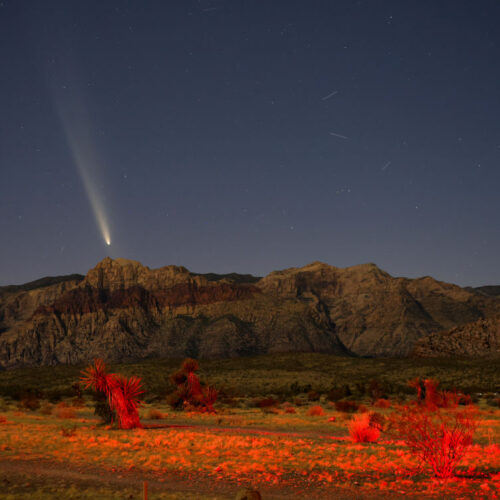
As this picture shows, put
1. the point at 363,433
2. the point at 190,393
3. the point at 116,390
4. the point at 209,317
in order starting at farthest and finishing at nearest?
1. the point at 209,317
2. the point at 190,393
3. the point at 116,390
4. the point at 363,433

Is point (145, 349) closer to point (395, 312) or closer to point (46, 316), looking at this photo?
point (46, 316)

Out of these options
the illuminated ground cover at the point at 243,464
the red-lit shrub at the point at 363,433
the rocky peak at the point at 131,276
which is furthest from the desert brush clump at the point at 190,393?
the rocky peak at the point at 131,276

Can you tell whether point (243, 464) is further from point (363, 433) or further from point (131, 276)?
point (131, 276)

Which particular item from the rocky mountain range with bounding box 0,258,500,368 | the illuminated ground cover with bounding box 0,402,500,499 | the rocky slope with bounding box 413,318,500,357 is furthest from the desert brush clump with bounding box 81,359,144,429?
the rocky mountain range with bounding box 0,258,500,368

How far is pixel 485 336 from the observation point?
78812 mm

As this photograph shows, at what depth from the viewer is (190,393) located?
3372 centimetres

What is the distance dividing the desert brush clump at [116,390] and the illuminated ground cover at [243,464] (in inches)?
43.1

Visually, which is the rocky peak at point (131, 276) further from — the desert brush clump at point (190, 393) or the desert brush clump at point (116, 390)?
the desert brush clump at point (116, 390)

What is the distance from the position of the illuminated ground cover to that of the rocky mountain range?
3497 inches

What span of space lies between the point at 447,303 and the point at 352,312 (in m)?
28.3

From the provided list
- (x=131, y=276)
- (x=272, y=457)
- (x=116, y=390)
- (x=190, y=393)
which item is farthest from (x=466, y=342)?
(x=131, y=276)

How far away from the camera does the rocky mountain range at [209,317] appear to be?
11969cm

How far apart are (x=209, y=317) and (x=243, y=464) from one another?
396 feet

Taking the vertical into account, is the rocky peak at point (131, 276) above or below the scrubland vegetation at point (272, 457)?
above
